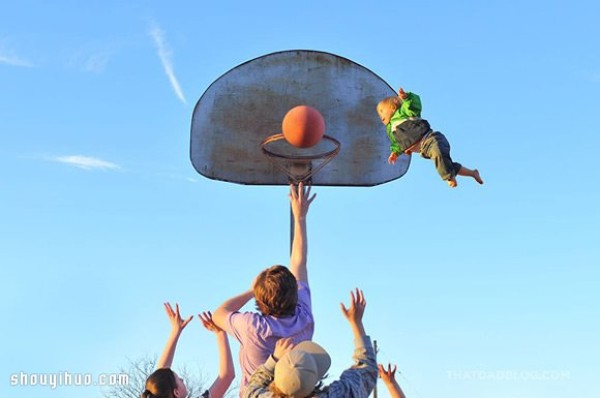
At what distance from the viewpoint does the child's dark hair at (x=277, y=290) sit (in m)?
4.33

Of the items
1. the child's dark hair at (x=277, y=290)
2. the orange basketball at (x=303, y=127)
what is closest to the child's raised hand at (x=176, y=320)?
the child's dark hair at (x=277, y=290)

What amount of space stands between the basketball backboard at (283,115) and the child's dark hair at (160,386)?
4.99 meters

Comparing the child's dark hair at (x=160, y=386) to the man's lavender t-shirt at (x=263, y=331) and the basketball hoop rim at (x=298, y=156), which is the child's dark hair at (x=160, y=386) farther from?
the basketball hoop rim at (x=298, y=156)

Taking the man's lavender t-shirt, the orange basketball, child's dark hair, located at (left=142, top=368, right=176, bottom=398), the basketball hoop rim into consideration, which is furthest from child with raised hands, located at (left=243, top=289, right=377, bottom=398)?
the basketball hoop rim

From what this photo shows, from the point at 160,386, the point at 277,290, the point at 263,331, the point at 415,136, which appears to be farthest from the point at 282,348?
the point at 415,136

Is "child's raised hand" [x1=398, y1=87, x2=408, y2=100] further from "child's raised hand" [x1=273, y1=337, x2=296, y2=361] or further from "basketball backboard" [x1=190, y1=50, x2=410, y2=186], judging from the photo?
"child's raised hand" [x1=273, y1=337, x2=296, y2=361]

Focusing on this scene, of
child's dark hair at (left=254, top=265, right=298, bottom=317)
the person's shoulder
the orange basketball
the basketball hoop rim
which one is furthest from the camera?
the basketball hoop rim

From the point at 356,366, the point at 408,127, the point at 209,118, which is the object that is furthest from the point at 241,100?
the point at 356,366

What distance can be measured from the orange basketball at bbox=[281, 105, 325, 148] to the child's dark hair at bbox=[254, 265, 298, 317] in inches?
158

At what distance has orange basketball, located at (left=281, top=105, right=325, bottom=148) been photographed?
27.2ft

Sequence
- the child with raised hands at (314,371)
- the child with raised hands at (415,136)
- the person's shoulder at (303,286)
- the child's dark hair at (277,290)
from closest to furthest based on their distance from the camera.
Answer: the child with raised hands at (314,371), the child's dark hair at (277,290), the person's shoulder at (303,286), the child with raised hands at (415,136)

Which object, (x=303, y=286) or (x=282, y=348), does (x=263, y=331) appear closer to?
(x=303, y=286)

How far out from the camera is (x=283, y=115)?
9.41m

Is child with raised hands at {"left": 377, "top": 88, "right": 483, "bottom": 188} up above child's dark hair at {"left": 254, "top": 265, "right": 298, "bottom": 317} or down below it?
above
